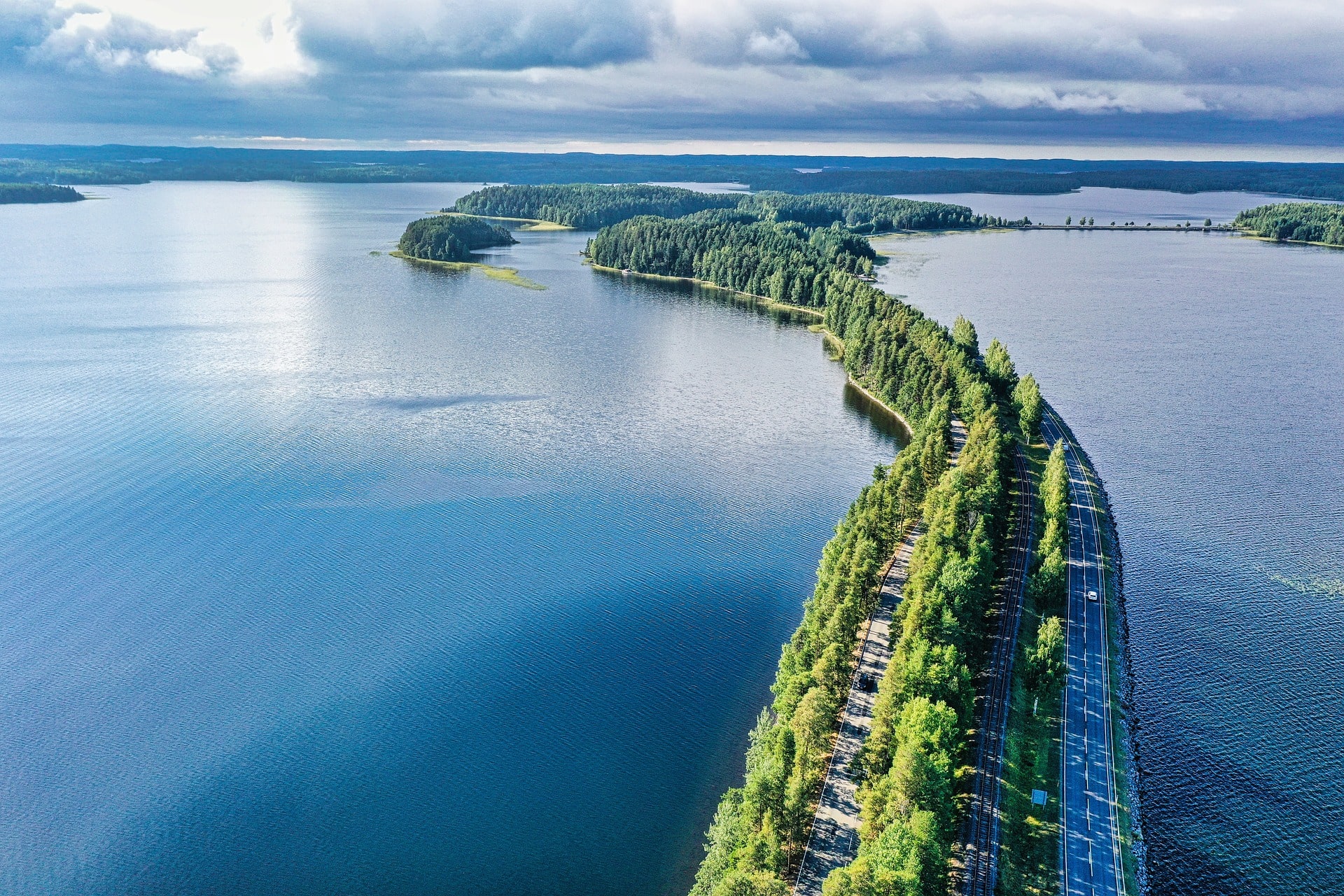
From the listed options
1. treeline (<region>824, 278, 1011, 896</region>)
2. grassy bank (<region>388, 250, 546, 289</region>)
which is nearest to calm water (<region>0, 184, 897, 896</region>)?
treeline (<region>824, 278, 1011, 896</region>)

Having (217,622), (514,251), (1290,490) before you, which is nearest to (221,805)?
(217,622)

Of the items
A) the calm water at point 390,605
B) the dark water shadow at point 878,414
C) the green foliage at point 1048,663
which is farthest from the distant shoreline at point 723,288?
the green foliage at point 1048,663

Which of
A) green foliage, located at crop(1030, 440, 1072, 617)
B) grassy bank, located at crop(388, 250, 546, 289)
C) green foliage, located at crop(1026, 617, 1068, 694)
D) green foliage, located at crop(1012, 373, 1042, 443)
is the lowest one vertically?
green foliage, located at crop(1026, 617, 1068, 694)

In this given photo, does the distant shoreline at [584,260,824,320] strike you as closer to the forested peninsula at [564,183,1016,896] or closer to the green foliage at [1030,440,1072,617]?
the forested peninsula at [564,183,1016,896]

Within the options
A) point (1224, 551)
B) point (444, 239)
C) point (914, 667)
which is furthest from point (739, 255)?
point (914, 667)

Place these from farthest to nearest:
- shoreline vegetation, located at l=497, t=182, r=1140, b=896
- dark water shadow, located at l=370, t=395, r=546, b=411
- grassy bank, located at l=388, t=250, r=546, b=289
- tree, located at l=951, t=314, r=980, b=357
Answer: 1. grassy bank, located at l=388, t=250, r=546, b=289
2. tree, located at l=951, t=314, r=980, b=357
3. dark water shadow, located at l=370, t=395, r=546, b=411
4. shoreline vegetation, located at l=497, t=182, r=1140, b=896

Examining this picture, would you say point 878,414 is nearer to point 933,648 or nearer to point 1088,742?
point 933,648
